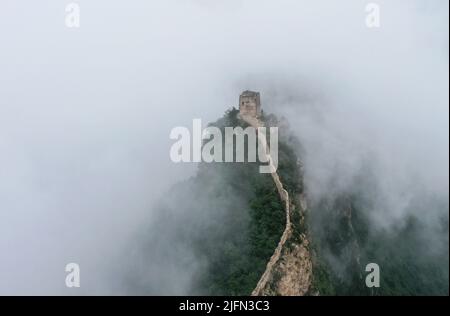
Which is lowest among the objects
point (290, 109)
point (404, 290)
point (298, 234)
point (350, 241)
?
point (404, 290)

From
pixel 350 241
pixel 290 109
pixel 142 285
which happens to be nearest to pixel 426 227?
pixel 350 241

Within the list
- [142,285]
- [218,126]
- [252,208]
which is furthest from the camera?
[218,126]

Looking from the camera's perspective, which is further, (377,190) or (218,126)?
(377,190)

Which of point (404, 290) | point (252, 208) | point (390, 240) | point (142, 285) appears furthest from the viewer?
point (390, 240)

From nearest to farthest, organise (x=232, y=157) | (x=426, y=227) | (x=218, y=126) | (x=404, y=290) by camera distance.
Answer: (x=232, y=157), (x=218, y=126), (x=404, y=290), (x=426, y=227)
